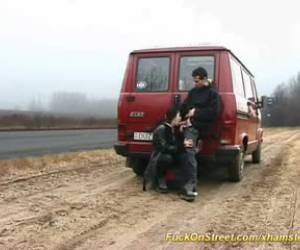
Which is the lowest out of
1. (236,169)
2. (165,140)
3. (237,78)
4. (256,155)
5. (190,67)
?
(256,155)

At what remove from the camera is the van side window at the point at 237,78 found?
8836 mm

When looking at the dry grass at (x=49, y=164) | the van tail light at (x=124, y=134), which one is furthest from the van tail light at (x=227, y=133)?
the dry grass at (x=49, y=164)

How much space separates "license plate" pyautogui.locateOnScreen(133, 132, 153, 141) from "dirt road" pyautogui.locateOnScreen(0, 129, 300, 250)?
786mm

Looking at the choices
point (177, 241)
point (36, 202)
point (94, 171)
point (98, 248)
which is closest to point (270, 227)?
point (177, 241)

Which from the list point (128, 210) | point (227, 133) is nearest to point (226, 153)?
point (227, 133)

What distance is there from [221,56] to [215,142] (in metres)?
1.43

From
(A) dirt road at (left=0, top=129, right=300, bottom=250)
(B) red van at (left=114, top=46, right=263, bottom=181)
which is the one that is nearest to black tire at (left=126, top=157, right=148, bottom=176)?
(A) dirt road at (left=0, top=129, right=300, bottom=250)

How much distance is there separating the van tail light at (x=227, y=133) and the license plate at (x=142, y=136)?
1.18 metres

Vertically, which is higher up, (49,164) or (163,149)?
(163,149)

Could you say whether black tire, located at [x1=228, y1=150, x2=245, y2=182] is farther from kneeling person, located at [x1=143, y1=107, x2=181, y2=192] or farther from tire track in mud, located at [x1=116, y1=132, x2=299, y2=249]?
kneeling person, located at [x1=143, y1=107, x2=181, y2=192]

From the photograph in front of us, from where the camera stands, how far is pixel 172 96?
28.2 feet

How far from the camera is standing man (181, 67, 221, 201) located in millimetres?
7801

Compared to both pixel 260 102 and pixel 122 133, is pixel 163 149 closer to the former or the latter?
pixel 122 133

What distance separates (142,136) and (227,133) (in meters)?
1.41
